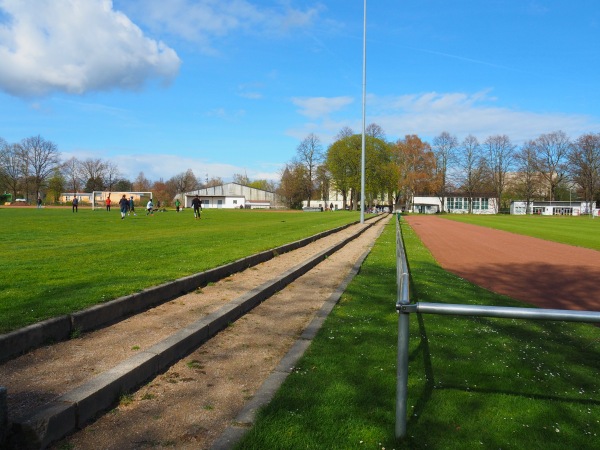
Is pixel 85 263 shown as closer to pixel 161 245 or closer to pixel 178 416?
pixel 161 245

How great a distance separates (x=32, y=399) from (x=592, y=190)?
89100 millimetres

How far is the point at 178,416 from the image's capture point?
10.8ft

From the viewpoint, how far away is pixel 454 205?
109688mm

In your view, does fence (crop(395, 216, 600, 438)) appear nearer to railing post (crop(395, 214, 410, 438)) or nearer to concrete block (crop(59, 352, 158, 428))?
railing post (crop(395, 214, 410, 438))

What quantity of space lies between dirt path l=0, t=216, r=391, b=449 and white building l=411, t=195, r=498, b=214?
9890cm

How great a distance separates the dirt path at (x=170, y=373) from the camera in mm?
3062

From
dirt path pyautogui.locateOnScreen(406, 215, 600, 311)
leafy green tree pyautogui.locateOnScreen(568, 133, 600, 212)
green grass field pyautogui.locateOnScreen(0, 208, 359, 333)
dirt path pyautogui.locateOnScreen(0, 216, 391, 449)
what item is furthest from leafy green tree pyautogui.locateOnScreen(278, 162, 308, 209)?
dirt path pyautogui.locateOnScreen(0, 216, 391, 449)

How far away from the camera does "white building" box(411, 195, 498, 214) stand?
342ft

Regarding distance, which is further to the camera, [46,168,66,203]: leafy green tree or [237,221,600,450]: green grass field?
[46,168,66,203]: leafy green tree

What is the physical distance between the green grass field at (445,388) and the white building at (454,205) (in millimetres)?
98401

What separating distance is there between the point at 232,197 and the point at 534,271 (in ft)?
329

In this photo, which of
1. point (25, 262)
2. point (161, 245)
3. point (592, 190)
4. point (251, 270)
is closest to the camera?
point (25, 262)

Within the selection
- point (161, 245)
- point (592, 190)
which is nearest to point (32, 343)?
point (161, 245)

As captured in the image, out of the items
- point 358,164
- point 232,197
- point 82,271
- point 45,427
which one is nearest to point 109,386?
point 45,427
